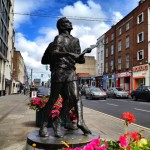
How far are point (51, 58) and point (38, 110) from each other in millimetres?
4569

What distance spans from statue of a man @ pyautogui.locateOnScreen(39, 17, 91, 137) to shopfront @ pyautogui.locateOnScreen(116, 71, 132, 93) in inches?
1530

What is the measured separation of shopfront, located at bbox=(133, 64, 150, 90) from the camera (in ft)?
123

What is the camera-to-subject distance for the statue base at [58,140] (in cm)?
435

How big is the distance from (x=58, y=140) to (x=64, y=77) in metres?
1.10

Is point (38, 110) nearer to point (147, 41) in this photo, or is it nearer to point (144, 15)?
point (147, 41)

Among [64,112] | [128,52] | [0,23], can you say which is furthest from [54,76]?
[128,52]

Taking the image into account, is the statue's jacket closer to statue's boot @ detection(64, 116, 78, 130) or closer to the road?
statue's boot @ detection(64, 116, 78, 130)

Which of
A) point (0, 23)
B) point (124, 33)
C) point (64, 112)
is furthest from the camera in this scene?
point (124, 33)

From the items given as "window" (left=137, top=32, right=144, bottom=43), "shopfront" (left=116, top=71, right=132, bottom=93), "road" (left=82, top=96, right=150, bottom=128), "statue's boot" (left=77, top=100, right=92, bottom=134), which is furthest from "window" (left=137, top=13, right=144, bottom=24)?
"statue's boot" (left=77, top=100, right=92, bottom=134)

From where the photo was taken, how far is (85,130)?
4.89 meters

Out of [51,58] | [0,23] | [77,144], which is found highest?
[0,23]

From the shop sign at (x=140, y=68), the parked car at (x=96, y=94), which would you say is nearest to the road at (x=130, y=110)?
the parked car at (x=96, y=94)

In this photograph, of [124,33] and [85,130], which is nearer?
[85,130]

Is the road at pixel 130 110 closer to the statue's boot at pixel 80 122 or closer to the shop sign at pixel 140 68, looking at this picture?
the statue's boot at pixel 80 122
